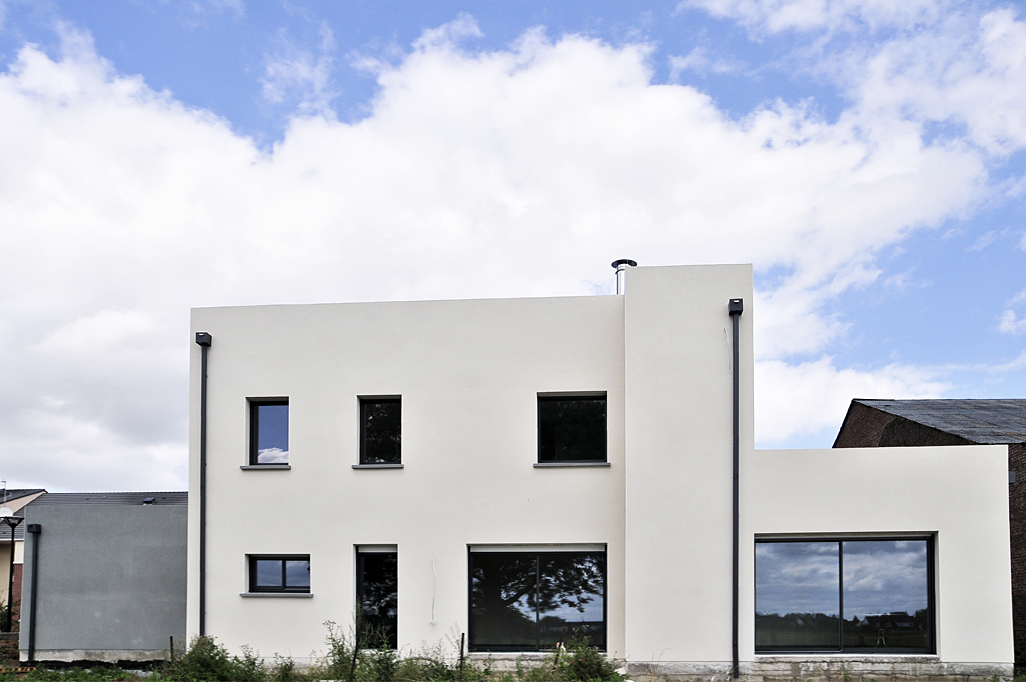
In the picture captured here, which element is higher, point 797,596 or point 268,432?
point 268,432

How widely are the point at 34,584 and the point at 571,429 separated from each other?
32.4 ft

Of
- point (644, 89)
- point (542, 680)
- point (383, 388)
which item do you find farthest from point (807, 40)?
point (542, 680)

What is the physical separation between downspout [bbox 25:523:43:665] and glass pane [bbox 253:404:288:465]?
4592 mm

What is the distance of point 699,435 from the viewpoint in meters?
11.7

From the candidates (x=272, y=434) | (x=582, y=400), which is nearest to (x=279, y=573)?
(x=272, y=434)

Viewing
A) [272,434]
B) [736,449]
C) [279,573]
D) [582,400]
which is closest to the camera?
[736,449]

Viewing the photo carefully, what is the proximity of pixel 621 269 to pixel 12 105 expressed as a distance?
34.6 ft

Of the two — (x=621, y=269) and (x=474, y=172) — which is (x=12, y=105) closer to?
(x=474, y=172)

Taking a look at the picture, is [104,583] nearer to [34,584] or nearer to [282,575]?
[34,584]

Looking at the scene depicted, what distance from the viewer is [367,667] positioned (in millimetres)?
11055

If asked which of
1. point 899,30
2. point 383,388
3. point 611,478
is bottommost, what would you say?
point 611,478

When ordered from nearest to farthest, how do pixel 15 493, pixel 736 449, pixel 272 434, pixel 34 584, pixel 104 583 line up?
1. pixel 736 449
2. pixel 272 434
3. pixel 104 583
4. pixel 34 584
5. pixel 15 493

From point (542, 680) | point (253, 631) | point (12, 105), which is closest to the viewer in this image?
point (542, 680)

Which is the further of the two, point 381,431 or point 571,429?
point 381,431
